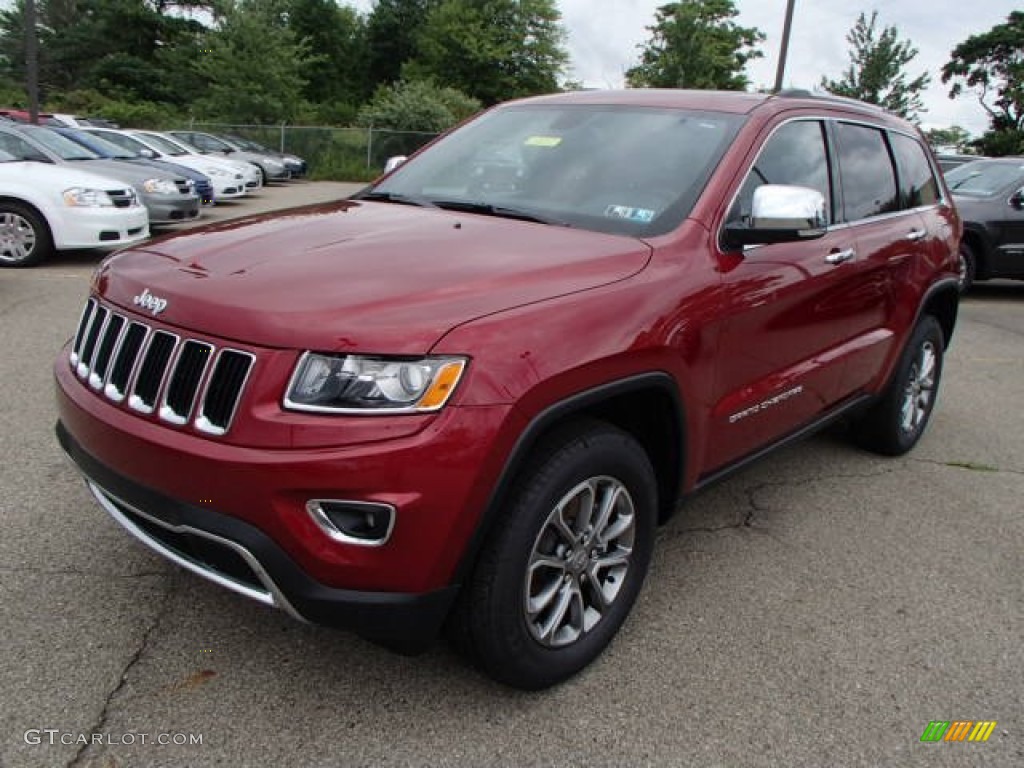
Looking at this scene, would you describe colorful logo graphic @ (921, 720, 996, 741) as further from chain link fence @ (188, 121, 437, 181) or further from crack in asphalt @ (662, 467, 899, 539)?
chain link fence @ (188, 121, 437, 181)

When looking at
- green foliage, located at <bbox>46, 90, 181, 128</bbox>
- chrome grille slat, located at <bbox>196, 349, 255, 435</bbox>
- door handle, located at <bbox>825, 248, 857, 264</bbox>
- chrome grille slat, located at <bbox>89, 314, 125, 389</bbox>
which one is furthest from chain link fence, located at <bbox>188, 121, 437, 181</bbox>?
chrome grille slat, located at <bbox>196, 349, 255, 435</bbox>

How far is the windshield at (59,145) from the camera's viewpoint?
34.7 feet

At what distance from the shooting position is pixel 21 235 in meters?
9.07

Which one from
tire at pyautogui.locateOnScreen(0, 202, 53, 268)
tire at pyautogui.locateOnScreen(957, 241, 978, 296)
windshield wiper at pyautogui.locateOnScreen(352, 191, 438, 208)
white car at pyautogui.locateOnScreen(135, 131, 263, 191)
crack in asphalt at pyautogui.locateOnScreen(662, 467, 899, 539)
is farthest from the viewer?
white car at pyautogui.locateOnScreen(135, 131, 263, 191)

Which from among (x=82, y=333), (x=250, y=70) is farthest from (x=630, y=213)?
(x=250, y=70)

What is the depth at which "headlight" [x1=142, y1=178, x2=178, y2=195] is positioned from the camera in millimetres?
11555

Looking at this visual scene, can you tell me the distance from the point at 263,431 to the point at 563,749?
1196 mm

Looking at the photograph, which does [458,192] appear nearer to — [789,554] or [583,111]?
[583,111]

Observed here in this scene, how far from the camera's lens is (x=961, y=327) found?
8961 millimetres

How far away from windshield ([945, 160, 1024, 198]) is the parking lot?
26.6 ft

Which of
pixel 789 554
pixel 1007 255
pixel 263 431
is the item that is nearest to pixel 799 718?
pixel 789 554

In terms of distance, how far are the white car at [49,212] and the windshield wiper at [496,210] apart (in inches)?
286

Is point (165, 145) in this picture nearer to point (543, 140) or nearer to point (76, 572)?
point (543, 140)

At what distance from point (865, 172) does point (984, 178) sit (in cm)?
830
